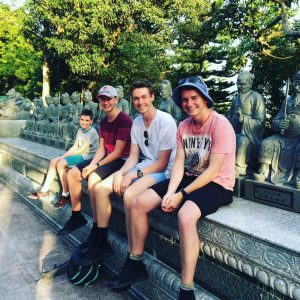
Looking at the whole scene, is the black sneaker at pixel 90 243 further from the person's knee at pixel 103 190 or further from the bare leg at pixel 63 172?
the bare leg at pixel 63 172

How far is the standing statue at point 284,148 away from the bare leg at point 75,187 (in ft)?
6.31

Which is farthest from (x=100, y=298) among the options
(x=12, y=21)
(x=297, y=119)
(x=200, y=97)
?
(x=12, y=21)

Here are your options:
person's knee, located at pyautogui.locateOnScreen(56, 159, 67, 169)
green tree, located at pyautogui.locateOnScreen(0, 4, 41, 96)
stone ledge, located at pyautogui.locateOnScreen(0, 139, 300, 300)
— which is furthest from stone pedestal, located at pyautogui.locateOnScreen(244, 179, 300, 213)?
green tree, located at pyautogui.locateOnScreen(0, 4, 41, 96)

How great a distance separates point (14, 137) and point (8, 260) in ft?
23.5

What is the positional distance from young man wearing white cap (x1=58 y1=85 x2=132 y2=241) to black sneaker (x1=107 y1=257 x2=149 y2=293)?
2.43 feet

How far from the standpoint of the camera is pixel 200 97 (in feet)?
8.75

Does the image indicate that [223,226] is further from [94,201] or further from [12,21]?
[12,21]

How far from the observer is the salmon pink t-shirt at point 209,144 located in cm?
262

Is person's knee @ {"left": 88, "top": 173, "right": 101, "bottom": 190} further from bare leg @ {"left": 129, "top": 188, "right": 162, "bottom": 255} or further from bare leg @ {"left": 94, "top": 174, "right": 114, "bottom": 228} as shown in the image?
bare leg @ {"left": 129, "top": 188, "right": 162, "bottom": 255}

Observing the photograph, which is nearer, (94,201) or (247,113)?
(94,201)

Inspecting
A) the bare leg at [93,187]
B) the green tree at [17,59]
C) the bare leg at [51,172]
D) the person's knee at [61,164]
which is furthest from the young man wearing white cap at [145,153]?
the green tree at [17,59]

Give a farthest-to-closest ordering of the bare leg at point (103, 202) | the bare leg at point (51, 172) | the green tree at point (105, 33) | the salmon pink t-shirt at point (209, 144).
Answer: the green tree at point (105, 33), the bare leg at point (51, 172), the bare leg at point (103, 202), the salmon pink t-shirt at point (209, 144)

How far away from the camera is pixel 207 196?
8.48ft

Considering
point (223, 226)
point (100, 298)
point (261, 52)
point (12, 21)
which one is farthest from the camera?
point (12, 21)
